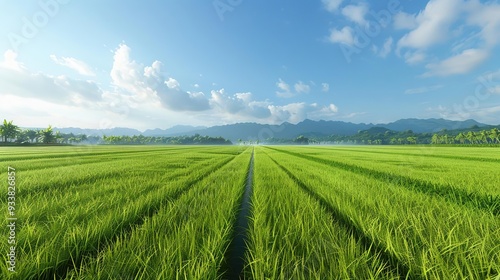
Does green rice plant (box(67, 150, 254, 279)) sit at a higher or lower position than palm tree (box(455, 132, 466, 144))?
higher

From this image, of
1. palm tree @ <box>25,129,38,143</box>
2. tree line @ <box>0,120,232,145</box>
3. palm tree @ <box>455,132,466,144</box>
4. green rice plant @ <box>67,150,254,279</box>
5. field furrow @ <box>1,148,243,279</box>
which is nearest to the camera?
green rice plant @ <box>67,150,254,279</box>

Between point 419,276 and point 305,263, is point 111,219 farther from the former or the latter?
point 419,276

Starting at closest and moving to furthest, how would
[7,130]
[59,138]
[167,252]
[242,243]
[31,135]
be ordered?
[167,252], [242,243], [7,130], [31,135], [59,138]

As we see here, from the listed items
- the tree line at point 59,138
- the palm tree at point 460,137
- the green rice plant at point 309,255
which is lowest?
the palm tree at point 460,137

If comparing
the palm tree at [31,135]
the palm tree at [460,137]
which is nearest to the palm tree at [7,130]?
the palm tree at [31,135]

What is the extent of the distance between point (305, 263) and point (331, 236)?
0.76 m

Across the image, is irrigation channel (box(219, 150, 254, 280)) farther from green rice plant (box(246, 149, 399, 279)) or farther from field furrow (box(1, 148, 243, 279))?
field furrow (box(1, 148, 243, 279))

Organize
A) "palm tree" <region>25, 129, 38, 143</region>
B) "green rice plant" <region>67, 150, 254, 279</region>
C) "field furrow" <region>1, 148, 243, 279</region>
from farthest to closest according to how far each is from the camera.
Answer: "palm tree" <region>25, 129, 38, 143</region>, "field furrow" <region>1, 148, 243, 279</region>, "green rice plant" <region>67, 150, 254, 279</region>

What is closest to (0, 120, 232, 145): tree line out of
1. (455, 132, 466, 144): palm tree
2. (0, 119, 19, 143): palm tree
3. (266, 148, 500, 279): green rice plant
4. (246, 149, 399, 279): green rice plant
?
(0, 119, 19, 143): palm tree

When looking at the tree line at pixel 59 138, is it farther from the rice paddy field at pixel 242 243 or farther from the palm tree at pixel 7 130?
the rice paddy field at pixel 242 243

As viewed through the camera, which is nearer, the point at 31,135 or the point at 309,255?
the point at 309,255

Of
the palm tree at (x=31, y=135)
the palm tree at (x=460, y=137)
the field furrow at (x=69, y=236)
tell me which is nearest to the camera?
the field furrow at (x=69, y=236)

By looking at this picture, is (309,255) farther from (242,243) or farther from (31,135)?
(31,135)

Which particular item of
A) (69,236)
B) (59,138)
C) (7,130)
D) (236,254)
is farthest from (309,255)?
(59,138)
